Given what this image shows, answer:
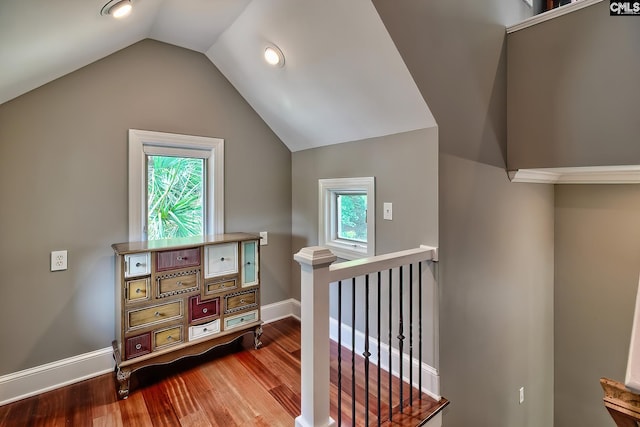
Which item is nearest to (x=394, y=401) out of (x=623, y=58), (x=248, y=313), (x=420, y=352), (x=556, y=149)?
(x=420, y=352)

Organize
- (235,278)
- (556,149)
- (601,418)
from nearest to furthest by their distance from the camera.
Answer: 1. (556,149)
2. (235,278)
3. (601,418)

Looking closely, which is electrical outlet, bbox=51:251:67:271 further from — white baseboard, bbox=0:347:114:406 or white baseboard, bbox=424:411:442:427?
white baseboard, bbox=424:411:442:427

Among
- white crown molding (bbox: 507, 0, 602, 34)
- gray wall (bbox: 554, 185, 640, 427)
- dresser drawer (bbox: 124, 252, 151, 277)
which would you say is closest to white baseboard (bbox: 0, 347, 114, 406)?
dresser drawer (bbox: 124, 252, 151, 277)

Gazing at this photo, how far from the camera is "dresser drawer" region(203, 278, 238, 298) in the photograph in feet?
7.84

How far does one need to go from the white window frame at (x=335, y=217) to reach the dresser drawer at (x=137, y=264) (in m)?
1.48

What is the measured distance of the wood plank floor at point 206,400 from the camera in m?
1.85

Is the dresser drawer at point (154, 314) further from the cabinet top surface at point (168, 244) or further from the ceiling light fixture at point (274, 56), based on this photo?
the ceiling light fixture at point (274, 56)

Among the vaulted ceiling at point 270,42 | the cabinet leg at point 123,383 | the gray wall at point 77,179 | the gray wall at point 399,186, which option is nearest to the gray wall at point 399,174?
the gray wall at point 399,186

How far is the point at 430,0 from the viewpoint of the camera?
6.28ft

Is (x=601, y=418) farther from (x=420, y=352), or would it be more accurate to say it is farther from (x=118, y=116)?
(x=118, y=116)

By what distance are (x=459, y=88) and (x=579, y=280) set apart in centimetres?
234

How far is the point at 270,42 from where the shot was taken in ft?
7.43

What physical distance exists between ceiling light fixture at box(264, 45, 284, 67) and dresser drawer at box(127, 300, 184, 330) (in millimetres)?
1928

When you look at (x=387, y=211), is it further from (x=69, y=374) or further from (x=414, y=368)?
(x=69, y=374)
